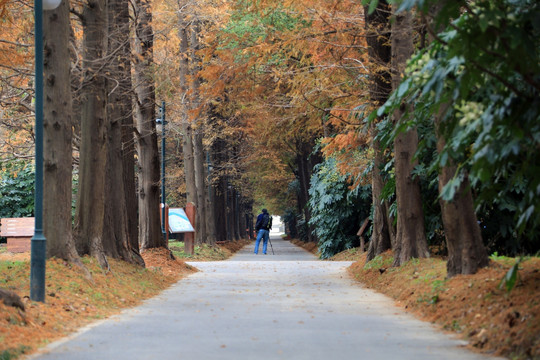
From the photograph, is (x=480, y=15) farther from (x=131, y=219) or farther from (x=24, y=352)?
(x=131, y=219)

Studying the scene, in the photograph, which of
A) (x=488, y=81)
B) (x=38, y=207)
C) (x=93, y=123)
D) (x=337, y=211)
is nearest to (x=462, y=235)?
(x=488, y=81)

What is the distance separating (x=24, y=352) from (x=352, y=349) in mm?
3488

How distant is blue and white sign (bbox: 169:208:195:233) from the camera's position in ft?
102

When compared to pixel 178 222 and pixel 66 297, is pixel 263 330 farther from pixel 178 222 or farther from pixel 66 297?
pixel 178 222

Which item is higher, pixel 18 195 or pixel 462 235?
pixel 18 195

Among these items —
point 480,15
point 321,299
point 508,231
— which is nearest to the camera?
point 480,15

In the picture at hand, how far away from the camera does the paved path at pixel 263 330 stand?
27.3 feet

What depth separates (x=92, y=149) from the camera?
16719 mm

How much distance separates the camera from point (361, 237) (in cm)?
2986

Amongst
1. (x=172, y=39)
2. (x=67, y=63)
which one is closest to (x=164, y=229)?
(x=172, y=39)

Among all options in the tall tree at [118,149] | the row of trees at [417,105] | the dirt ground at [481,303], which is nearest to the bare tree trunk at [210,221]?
the row of trees at [417,105]

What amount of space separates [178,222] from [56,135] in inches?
682

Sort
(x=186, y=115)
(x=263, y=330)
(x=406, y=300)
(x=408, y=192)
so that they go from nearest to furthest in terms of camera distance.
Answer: (x=263, y=330)
(x=406, y=300)
(x=408, y=192)
(x=186, y=115)

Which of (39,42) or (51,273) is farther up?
(39,42)
